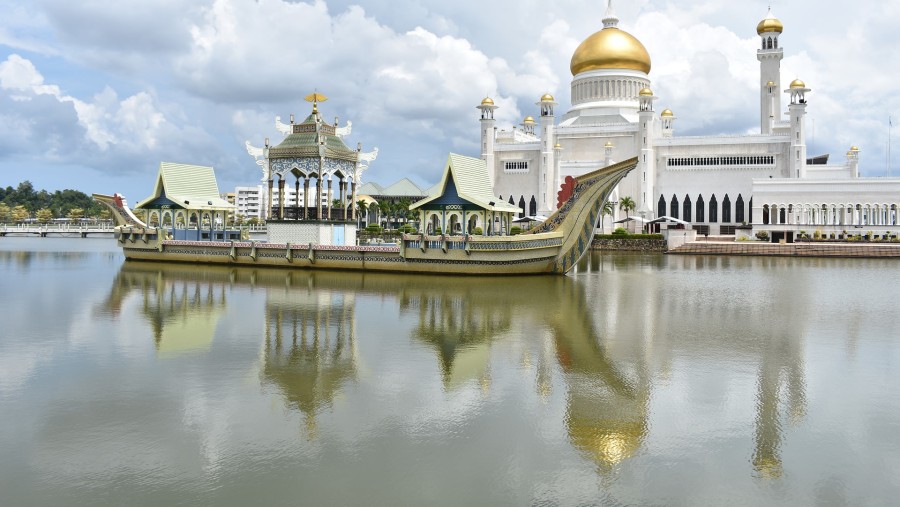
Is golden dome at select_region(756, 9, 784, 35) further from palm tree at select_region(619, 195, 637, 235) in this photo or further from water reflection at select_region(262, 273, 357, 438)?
water reflection at select_region(262, 273, 357, 438)

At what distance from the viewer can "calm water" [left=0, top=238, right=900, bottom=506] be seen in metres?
6.17

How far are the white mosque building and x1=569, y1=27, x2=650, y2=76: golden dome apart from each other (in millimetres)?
96

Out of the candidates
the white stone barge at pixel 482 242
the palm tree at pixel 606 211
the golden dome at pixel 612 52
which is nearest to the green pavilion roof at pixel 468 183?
the white stone barge at pixel 482 242

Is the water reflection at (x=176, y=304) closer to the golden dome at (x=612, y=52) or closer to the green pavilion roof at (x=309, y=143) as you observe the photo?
the green pavilion roof at (x=309, y=143)

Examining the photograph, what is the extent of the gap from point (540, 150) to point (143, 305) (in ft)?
163

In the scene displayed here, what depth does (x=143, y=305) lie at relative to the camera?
58.0 feet

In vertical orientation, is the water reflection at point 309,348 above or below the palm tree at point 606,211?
below

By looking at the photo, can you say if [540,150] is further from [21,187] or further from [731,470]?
[21,187]

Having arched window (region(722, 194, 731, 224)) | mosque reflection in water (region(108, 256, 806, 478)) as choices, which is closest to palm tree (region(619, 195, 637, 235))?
arched window (region(722, 194, 731, 224))

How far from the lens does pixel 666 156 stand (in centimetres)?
6028

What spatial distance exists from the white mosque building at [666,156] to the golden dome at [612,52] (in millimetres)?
96

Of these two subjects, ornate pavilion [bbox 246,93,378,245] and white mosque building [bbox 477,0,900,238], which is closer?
ornate pavilion [bbox 246,93,378,245]

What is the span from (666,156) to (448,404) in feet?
185

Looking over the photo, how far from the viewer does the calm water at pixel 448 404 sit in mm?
6168
